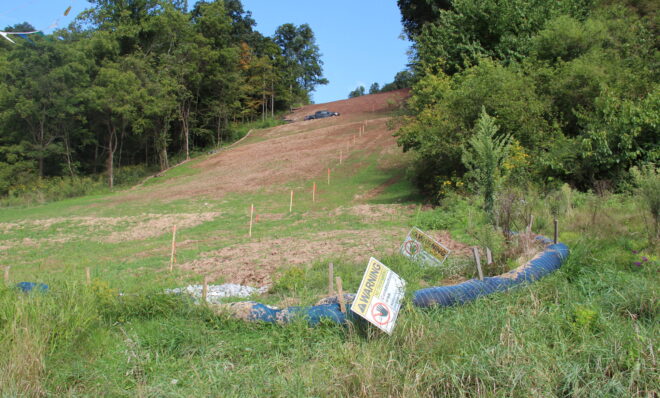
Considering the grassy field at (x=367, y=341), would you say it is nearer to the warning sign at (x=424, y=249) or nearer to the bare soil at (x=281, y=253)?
the warning sign at (x=424, y=249)

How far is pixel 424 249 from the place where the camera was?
391 inches

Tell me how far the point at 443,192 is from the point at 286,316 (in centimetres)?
1559

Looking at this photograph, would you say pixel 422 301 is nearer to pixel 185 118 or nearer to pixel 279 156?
pixel 279 156

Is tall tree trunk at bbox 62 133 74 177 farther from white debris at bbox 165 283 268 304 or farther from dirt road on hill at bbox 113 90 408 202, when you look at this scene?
white debris at bbox 165 283 268 304

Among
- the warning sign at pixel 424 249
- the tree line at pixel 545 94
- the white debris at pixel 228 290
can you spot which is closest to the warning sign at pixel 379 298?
the warning sign at pixel 424 249

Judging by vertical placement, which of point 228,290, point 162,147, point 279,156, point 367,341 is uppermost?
point 367,341

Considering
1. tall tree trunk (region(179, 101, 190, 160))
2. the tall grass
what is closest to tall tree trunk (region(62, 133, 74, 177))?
tall tree trunk (region(179, 101, 190, 160))

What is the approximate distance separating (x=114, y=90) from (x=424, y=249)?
37857 mm

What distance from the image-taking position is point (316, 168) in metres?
38.8

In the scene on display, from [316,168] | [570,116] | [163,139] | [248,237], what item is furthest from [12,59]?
[570,116]

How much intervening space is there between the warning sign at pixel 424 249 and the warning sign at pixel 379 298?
291 centimetres

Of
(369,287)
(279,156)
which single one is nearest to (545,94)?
(369,287)

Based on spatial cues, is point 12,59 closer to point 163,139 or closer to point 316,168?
point 163,139

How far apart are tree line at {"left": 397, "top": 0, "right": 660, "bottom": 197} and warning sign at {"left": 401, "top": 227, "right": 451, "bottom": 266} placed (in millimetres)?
2842
